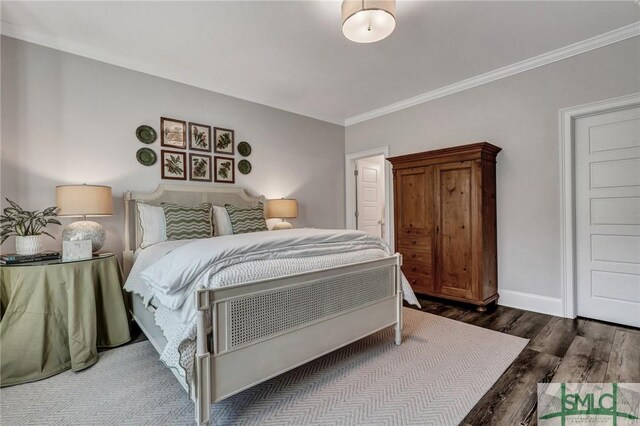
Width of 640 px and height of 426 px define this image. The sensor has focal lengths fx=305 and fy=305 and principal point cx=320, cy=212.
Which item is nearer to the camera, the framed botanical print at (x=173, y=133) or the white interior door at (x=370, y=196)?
the framed botanical print at (x=173, y=133)

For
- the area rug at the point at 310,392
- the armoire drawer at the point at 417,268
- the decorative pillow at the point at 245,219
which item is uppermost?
the decorative pillow at the point at 245,219

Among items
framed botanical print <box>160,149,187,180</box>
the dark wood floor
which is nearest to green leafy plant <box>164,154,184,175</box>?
framed botanical print <box>160,149,187,180</box>

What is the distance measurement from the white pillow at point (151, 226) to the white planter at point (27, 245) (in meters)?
0.73

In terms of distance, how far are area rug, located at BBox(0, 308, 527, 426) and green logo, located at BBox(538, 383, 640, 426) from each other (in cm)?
28

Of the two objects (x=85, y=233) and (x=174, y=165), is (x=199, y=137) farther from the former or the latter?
(x=85, y=233)

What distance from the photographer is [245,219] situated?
323 centimetres

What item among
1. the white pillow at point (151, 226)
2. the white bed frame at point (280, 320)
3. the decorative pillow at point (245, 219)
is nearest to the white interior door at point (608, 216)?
the white bed frame at point (280, 320)

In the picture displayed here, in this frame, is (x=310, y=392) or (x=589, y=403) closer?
(x=589, y=403)

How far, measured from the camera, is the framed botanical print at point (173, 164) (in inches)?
126

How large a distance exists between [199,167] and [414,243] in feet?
8.74

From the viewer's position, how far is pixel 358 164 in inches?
200

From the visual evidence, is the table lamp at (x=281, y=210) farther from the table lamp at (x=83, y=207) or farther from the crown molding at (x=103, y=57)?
the table lamp at (x=83, y=207)

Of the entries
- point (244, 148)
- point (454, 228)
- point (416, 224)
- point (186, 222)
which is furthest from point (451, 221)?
point (186, 222)

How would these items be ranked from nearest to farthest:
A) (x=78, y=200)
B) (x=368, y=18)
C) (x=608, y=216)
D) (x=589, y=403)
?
1. (x=589, y=403)
2. (x=368, y=18)
3. (x=78, y=200)
4. (x=608, y=216)
